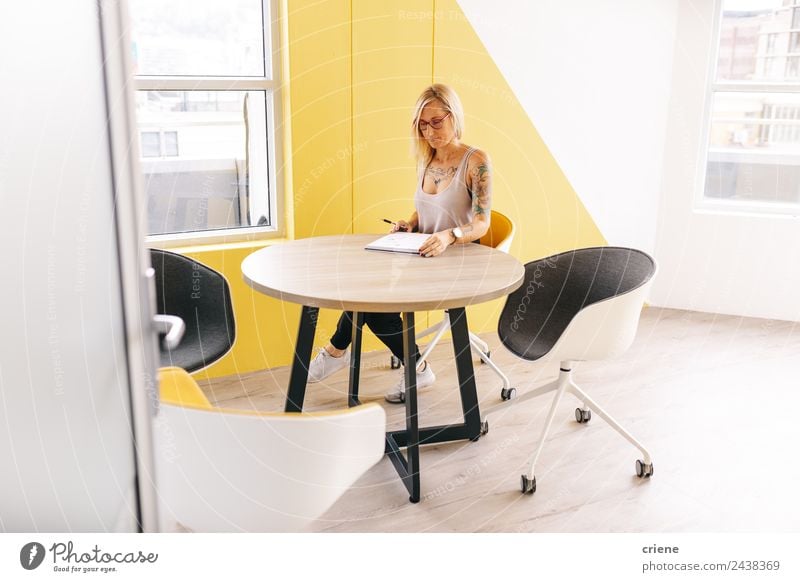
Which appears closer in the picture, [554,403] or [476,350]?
[554,403]

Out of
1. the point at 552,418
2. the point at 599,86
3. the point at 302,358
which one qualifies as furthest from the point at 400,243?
the point at 599,86

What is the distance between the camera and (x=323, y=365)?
306 centimetres

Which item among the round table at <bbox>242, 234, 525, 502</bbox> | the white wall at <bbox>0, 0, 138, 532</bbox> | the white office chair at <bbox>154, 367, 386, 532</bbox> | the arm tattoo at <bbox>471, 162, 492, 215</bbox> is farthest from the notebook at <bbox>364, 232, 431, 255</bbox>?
the white wall at <bbox>0, 0, 138, 532</bbox>

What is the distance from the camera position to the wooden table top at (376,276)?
2.07m

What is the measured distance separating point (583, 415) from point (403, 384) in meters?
0.68

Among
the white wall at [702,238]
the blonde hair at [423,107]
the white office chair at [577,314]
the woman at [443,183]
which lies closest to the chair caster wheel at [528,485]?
the white office chair at [577,314]

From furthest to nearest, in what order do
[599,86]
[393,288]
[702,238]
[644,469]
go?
[702,238], [599,86], [644,469], [393,288]

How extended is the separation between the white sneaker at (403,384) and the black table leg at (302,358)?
1.78 feet

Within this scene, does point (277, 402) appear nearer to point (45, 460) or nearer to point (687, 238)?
point (45, 460)

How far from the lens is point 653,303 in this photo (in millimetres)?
4398

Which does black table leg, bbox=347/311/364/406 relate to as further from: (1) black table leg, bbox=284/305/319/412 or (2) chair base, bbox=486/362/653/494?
(2) chair base, bbox=486/362/653/494

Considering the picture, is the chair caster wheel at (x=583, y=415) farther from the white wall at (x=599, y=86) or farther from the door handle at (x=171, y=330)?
the door handle at (x=171, y=330)

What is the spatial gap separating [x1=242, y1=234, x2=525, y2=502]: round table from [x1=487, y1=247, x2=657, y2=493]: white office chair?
0.19 metres

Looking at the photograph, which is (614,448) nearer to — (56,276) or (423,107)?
(423,107)
